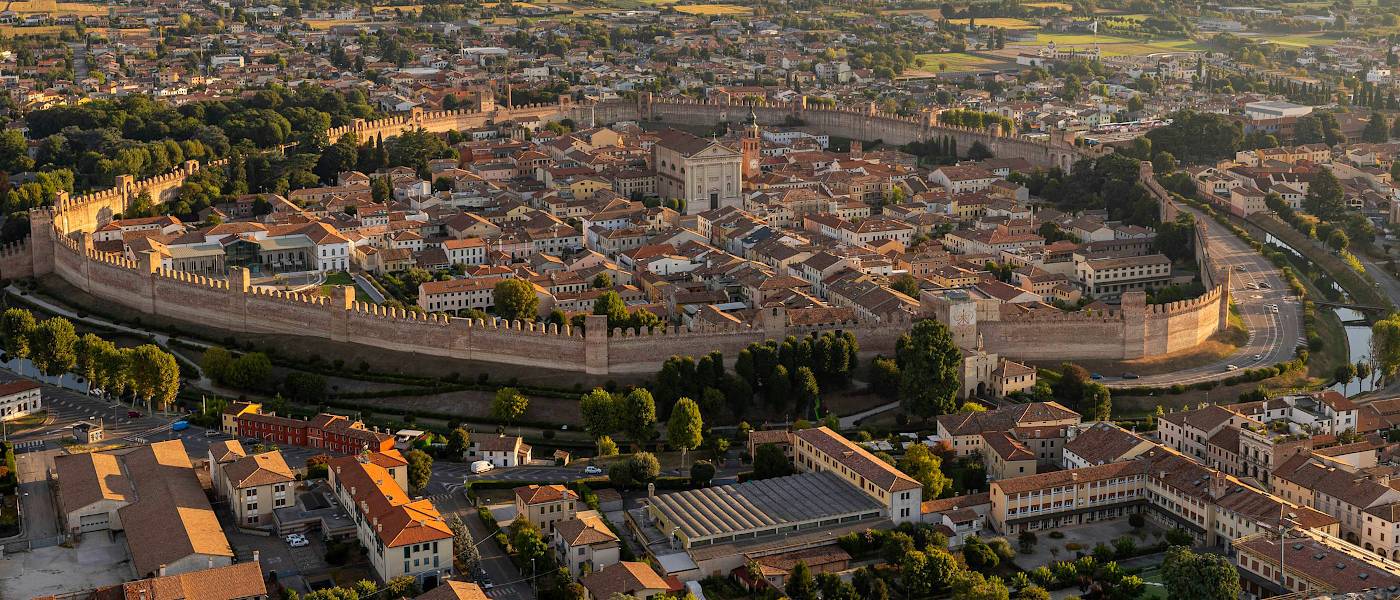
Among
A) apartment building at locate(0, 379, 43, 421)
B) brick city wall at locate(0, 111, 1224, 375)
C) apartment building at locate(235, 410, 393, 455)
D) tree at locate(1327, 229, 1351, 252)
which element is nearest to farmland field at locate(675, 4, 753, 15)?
tree at locate(1327, 229, 1351, 252)

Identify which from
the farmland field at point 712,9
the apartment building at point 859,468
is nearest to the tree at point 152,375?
the apartment building at point 859,468

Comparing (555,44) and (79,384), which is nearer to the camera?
(79,384)

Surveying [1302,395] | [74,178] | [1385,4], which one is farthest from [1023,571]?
[1385,4]

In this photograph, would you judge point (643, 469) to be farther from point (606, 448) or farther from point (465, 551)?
point (465, 551)

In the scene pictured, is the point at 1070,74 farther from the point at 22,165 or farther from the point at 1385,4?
the point at 22,165

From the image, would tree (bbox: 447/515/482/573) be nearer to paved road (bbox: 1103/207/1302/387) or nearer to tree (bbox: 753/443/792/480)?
tree (bbox: 753/443/792/480)

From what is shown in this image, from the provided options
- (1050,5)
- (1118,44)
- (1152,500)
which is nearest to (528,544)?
(1152,500)
